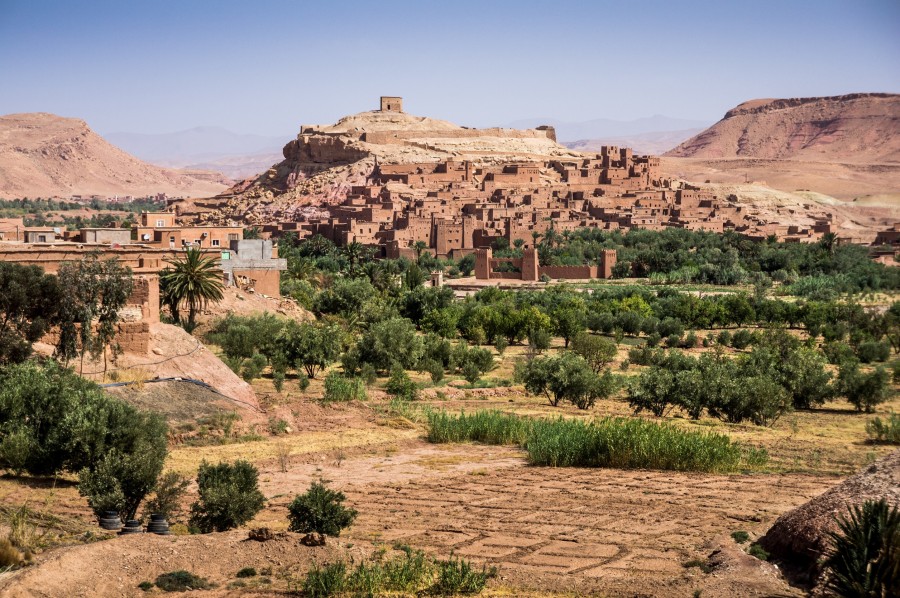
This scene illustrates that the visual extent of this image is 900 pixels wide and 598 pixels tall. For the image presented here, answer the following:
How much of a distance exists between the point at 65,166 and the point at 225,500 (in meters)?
174

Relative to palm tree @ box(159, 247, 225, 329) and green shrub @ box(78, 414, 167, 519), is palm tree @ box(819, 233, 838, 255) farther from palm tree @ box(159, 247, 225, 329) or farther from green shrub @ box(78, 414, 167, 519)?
green shrub @ box(78, 414, 167, 519)

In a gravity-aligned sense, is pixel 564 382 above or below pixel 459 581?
below

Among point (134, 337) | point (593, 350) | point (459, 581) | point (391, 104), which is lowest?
point (593, 350)

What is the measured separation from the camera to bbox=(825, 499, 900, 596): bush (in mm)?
8836

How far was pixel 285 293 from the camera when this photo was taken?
3903cm

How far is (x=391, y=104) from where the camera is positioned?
381 feet

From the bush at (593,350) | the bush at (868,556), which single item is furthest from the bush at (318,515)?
the bush at (593,350)

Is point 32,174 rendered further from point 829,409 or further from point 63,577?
point 63,577

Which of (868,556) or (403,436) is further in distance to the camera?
(403,436)

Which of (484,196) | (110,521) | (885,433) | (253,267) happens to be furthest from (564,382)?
(484,196)

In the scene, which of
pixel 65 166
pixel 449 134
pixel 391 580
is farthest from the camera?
pixel 65 166

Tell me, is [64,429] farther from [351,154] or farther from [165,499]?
[351,154]

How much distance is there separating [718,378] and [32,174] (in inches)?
6030

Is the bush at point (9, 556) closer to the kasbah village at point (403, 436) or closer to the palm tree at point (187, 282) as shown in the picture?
the kasbah village at point (403, 436)
